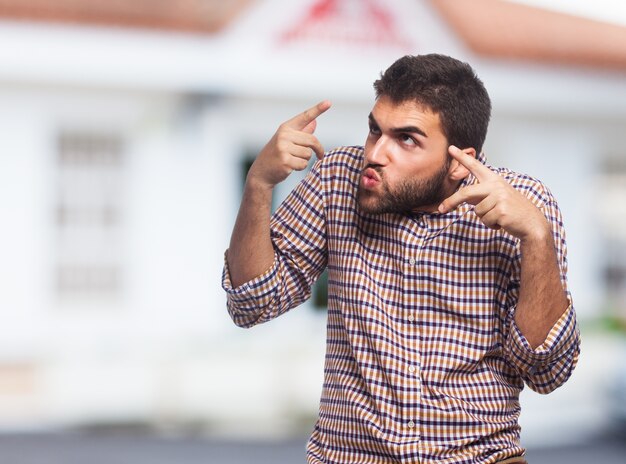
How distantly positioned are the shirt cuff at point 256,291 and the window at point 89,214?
708 centimetres

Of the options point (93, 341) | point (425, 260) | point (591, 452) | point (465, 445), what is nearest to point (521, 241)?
point (425, 260)

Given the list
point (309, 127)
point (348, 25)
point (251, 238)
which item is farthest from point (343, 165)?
point (348, 25)

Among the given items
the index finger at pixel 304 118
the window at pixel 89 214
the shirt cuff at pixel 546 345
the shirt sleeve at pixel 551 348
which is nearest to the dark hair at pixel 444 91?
the index finger at pixel 304 118

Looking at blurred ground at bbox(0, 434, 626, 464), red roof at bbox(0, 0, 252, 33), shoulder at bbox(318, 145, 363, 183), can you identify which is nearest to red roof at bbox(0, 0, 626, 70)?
red roof at bbox(0, 0, 252, 33)

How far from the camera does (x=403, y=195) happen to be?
6.75 feet

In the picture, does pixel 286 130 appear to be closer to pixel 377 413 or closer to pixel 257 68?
pixel 377 413

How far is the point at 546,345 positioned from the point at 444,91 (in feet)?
1.67

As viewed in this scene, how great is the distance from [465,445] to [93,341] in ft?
23.2

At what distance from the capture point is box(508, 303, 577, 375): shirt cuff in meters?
1.98

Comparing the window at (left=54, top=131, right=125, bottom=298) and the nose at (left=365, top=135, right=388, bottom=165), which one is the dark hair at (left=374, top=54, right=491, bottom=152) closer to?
the nose at (left=365, top=135, right=388, bottom=165)

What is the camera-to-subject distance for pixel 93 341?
346 inches

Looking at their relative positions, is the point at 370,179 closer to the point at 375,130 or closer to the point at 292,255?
the point at 375,130

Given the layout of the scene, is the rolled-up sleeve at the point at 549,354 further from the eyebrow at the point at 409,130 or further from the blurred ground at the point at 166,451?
the blurred ground at the point at 166,451

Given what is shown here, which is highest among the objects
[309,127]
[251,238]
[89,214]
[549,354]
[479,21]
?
[479,21]
